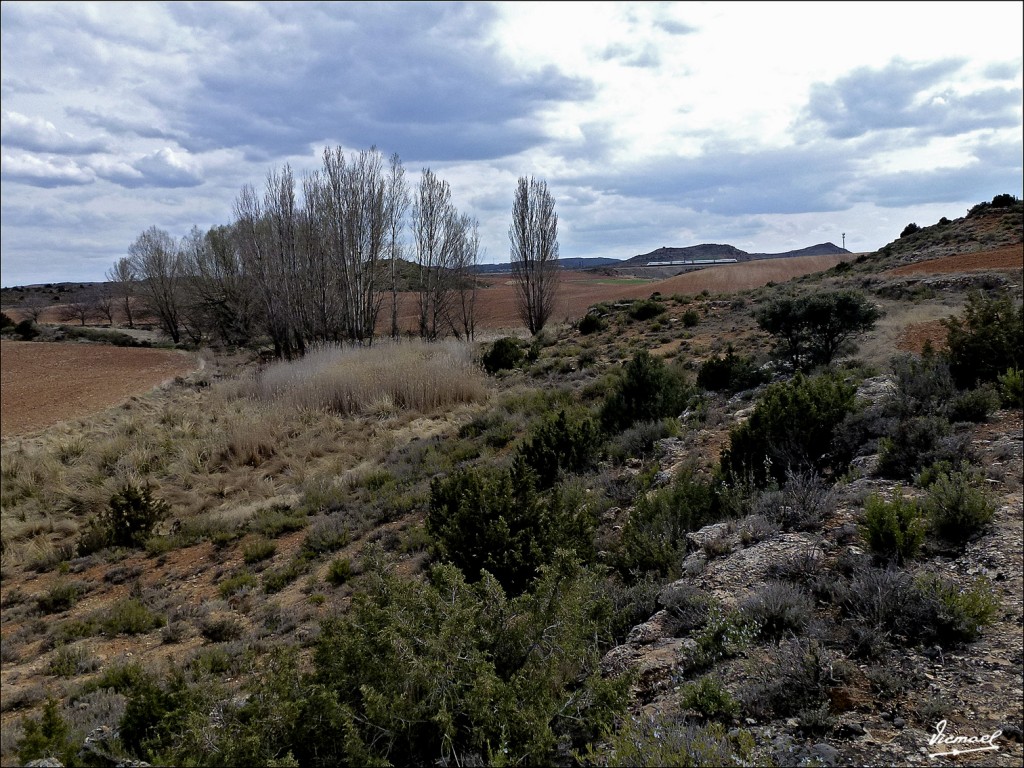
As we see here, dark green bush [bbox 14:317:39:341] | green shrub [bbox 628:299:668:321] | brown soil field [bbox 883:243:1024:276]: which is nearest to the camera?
brown soil field [bbox 883:243:1024:276]

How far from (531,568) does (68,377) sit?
2265 centimetres

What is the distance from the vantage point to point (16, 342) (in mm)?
30156

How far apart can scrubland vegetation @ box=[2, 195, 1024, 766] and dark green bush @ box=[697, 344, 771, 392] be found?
51 millimetres

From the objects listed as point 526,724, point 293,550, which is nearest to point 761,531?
point 526,724

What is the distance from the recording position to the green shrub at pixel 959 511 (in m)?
3.19

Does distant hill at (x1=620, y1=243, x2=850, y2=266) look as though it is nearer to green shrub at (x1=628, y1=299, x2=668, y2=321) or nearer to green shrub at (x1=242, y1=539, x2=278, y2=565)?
green shrub at (x1=628, y1=299, x2=668, y2=321)

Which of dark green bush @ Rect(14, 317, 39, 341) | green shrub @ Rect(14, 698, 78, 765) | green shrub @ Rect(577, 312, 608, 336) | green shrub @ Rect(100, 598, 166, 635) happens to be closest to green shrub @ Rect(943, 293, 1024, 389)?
green shrub @ Rect(14, 698, 78, 765)

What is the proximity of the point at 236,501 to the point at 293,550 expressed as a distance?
2.87 m

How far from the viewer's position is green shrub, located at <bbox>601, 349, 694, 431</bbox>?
8227 millimetres

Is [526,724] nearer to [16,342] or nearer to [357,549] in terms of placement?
[357,549]

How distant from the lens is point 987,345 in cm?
569

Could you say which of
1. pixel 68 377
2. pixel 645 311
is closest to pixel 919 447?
pixel 645 311

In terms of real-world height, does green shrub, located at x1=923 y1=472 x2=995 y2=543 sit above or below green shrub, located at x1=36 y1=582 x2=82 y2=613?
above

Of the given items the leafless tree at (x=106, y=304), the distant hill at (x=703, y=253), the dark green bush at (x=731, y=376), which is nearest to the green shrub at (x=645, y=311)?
the dark green bush at (x=731, y=376)
